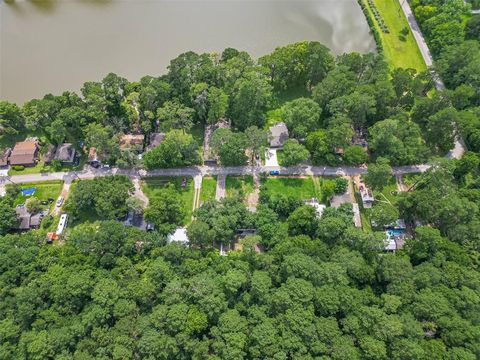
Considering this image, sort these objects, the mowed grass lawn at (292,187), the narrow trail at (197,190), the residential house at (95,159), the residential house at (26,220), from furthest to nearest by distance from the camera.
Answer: the residential house at (95,159) → the mowed grass lawn at (292,187) → the narrow trail at (197,190) → the residential house at (26,220)

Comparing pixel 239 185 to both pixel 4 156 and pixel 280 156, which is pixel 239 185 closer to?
pixel 280 156

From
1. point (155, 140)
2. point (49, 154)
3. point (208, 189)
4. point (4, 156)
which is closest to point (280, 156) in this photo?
point (208, 189)

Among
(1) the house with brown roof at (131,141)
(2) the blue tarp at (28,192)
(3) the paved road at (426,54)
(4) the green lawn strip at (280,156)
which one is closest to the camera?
(2) the blue tarp at (28,192)

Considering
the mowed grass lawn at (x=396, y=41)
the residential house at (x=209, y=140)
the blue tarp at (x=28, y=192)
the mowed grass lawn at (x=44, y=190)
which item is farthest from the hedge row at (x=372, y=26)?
the blue tarp at (x=28, y=192)

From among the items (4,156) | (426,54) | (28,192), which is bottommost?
(28,192)

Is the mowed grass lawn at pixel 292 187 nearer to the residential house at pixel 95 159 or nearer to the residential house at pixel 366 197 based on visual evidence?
the residential house at pixel 366 197

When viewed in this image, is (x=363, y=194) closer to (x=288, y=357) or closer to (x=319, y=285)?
(x=319, y=285)

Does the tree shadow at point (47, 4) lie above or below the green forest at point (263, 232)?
above
